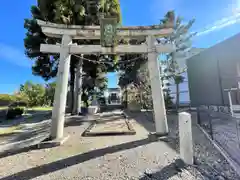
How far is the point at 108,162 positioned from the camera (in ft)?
10.1

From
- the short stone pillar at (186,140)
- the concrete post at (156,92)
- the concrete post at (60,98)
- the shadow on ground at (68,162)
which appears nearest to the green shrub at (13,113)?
the concrete post at (60,98)

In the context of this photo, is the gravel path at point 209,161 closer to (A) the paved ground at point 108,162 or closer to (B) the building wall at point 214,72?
(A) the paved ground at point 108,162

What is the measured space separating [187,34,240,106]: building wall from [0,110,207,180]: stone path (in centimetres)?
571

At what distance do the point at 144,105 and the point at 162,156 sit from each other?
9339 millimetres

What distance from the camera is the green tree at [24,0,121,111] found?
9.98m

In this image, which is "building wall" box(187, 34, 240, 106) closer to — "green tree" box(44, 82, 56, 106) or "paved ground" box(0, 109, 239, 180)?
"paved ground" box(0, 109, 239, 180)

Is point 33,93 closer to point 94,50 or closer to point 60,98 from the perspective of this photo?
point 60,98

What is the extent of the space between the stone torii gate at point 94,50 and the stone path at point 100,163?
32.5 inches

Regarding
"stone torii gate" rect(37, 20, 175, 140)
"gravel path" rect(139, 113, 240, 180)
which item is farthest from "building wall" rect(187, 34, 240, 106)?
"gravel path" rect(139, 113, 240, 180)

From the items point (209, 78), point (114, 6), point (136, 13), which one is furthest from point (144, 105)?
point (114, 6)

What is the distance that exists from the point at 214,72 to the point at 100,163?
9472 millimetres

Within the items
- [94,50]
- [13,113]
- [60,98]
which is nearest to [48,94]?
[13,113]

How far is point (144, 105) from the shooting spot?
12562 mm

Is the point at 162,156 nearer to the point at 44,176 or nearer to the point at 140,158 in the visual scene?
the point at 140,158
